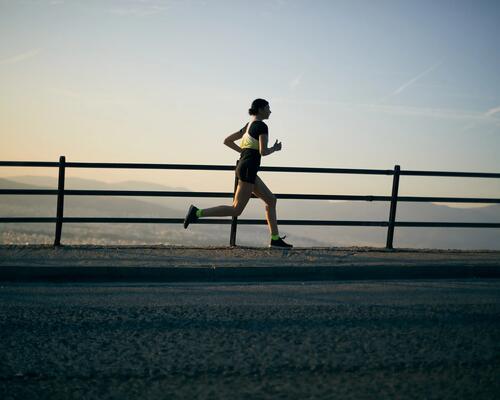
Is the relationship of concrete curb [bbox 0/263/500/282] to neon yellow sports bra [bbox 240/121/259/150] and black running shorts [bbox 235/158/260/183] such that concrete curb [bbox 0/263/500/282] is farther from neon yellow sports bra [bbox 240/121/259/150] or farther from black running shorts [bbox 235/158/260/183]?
neon yellow sports bra [bbox 240/121/259/150]

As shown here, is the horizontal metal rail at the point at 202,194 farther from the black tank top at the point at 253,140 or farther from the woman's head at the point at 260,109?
the woman's head at the point at 260,109

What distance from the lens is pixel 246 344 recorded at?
3016mm

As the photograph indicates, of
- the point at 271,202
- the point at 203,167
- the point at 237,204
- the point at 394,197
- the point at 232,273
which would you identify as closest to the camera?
the point at 232,273

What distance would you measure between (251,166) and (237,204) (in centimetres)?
60

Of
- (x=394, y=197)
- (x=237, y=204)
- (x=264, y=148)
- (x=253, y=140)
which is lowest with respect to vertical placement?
(x=237, y=204)

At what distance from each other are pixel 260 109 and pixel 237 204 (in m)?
1.38

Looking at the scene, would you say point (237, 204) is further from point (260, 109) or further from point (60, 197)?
point (60, 197)

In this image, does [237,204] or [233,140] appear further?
[233,140]

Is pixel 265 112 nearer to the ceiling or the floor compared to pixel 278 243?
nearer to the ceiling

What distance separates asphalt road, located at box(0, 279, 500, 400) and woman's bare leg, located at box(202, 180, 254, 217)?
2258mm

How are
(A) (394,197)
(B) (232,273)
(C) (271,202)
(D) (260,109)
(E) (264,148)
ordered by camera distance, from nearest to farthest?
(B) (232,273), (E) (264,148), (D) (260,109), (C) (271,202), (A) (394,197)

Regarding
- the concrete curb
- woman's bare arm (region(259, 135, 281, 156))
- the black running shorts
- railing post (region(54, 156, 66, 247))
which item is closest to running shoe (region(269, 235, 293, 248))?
the black running shorts

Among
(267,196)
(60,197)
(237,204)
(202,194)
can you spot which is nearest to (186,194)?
(202,194)

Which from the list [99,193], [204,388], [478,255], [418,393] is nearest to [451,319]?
[418,393]
